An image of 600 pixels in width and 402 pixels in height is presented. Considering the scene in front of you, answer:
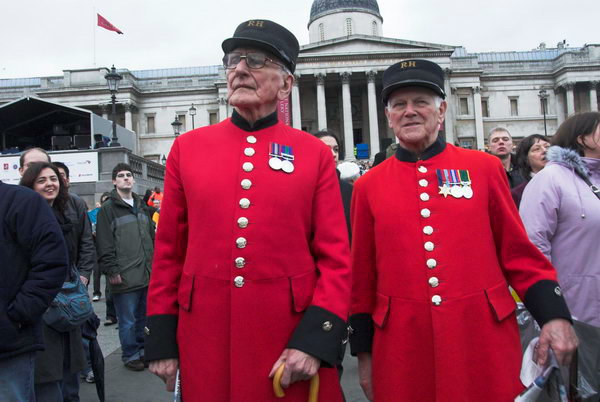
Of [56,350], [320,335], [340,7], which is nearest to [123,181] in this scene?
[56,350]

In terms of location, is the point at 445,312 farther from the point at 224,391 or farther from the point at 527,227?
→ the point at 527,227

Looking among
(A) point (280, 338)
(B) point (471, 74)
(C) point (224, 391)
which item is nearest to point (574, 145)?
(A) point (280, 338)

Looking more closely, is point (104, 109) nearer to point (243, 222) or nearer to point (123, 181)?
point (123, 181)

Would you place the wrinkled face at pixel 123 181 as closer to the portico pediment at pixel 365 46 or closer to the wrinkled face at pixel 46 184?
the wrinkled face at pixel 46 184

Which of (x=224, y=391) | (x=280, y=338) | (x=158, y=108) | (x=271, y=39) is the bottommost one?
(x=224, y=391)

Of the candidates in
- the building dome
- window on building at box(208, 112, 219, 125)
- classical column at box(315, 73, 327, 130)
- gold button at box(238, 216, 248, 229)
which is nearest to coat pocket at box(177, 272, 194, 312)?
gold button at box(238, 216, 248, 229)

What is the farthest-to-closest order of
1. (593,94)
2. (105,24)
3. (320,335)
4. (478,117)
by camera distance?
(593,94), (478,117), (105,24), (320,335)

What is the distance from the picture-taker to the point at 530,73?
1939 inches

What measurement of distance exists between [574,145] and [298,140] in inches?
84.0

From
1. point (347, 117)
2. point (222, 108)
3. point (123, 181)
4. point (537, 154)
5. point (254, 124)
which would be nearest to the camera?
point (254, 124)

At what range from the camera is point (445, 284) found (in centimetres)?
235

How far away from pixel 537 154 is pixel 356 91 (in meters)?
45.1

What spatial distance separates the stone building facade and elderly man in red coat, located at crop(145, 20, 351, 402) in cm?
4285

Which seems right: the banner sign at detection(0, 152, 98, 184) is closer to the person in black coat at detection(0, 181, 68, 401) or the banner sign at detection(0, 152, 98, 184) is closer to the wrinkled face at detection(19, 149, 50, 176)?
the wrinkled face at detection(19, 149, 50, 176)
